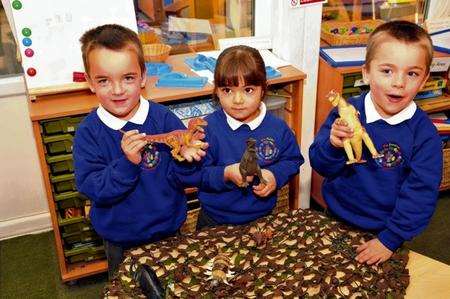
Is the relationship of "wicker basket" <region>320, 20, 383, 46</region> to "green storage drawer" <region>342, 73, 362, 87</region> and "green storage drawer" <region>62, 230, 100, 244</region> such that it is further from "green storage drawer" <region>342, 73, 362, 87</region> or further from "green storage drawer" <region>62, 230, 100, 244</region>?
"green storage drawer" <region>62, 230, 100, 244</region>

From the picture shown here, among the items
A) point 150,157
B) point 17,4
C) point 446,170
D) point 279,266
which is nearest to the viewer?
point 279,266

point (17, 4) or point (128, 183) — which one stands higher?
point (17, 4)

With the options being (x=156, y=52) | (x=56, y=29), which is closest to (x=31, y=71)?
(x=56, y=29)

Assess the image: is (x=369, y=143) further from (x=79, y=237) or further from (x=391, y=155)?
(x=79, y=237)

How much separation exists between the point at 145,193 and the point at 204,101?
78cm

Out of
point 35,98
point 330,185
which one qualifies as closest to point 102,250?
point 35,98

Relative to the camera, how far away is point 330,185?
166 cm

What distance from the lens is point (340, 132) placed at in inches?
54.3

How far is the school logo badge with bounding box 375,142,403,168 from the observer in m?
1.47

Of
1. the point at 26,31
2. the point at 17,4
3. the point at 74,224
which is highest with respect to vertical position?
the point at 17,4

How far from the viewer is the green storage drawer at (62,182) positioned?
2.15 meters

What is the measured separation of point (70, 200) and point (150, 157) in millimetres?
843

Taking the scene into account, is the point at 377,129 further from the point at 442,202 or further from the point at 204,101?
the point at 442,202

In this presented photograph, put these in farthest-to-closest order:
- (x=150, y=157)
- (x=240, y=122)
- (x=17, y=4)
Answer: (x=17, y=4)
(x=240, y=122)
(x=150, y=157)
